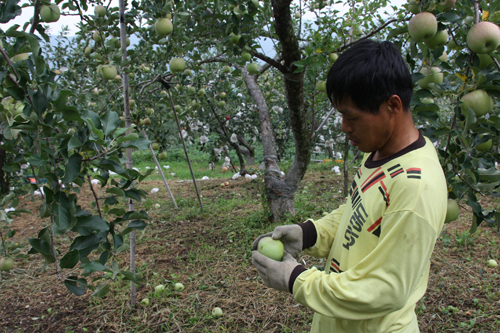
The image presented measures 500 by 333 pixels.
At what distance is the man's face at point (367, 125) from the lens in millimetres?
887

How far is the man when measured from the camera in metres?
0.78

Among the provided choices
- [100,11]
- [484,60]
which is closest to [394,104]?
[484,60]

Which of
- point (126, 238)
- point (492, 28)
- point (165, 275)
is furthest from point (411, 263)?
point (126, 238)

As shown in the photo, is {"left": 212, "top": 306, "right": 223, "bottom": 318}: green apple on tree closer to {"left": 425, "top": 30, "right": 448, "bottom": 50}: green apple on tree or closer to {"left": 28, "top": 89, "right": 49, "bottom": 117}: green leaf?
{"left": 28, "top": 89, "right": 49, "bottom": 117}: green leaf

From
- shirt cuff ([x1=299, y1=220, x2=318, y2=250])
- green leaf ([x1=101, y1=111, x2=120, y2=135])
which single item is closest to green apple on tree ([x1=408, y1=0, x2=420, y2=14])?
shirt cuff ([x1=299, y1=220, x2=318, y2=250])

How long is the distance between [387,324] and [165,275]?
2.21 meters

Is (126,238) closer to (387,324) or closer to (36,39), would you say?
(36,39)

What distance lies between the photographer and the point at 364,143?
0.94m

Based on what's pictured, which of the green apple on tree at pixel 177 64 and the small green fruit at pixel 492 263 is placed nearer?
the green apple on tree at pixel 177 64

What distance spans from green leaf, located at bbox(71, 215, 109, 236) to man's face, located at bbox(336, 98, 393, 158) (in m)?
0.83

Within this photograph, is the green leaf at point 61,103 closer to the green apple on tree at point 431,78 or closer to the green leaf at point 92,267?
the green leaf at point 92,267

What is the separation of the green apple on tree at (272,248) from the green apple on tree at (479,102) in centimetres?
79

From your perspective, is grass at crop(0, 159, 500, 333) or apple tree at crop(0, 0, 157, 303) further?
grass at crop(0, 159, 500, 333)

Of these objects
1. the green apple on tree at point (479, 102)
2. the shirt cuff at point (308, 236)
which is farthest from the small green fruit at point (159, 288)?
the green apple on tree at point (479, 102)
